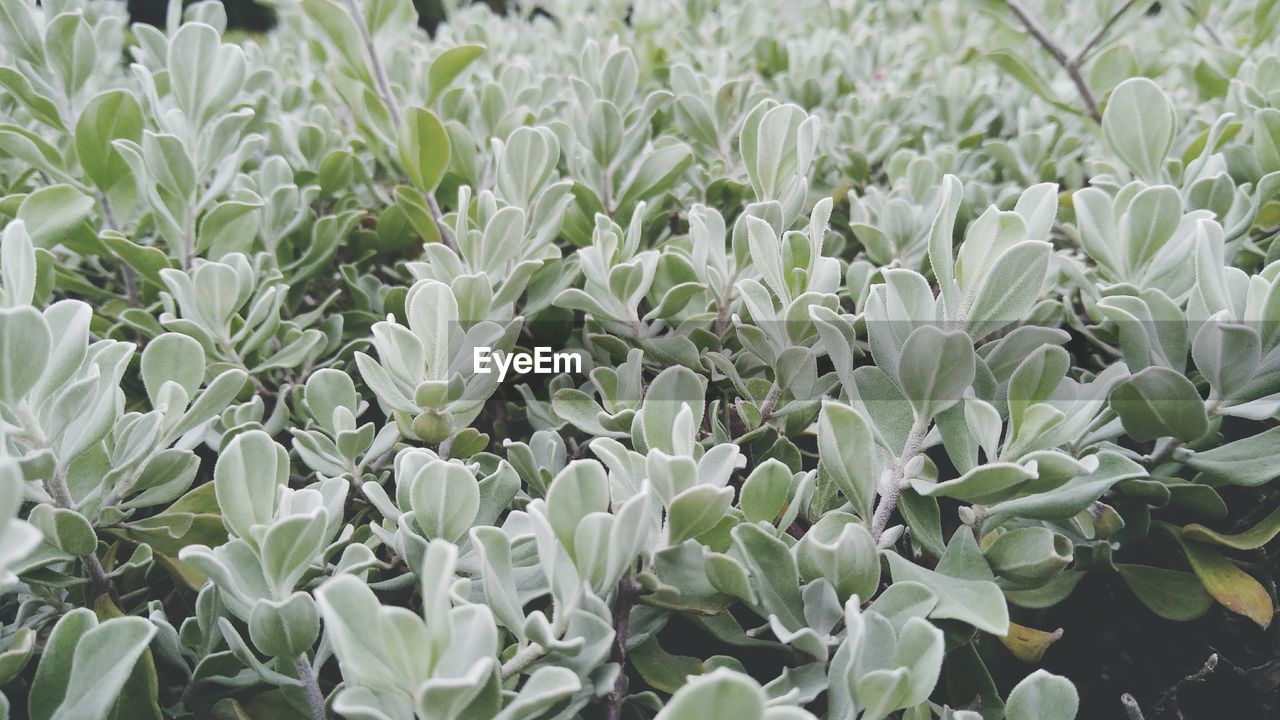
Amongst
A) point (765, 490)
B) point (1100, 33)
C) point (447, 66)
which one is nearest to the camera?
point (765, 490)

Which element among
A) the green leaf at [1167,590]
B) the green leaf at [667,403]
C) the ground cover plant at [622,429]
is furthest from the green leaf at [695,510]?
the green leaf at [1167,590]

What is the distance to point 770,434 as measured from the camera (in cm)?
95

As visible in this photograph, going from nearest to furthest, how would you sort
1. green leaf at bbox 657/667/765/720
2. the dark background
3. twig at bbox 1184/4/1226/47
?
green leaf at bbox 657/667/765/720
twig at bbox 1184/4/1226/47
the dark background

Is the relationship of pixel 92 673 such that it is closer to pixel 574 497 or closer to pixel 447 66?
pixel 574 497

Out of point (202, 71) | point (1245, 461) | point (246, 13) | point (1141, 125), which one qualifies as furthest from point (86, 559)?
point (246, 13)

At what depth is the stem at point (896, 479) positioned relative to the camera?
0.76 metres

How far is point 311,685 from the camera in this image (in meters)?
0.73

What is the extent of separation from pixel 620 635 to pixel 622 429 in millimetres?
243

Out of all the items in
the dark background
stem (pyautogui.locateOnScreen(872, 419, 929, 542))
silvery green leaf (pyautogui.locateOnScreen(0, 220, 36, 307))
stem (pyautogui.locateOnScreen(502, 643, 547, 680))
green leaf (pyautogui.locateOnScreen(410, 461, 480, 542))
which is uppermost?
silvery green leaf (pyautogui.locateOnScreen(0, 220, 36, 307))

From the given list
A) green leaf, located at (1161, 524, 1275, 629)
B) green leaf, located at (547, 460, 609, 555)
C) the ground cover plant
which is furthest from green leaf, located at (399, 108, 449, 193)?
green leaf, located at (1161, 524, 1275, 629)

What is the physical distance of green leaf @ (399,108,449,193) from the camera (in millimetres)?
Result: 1124

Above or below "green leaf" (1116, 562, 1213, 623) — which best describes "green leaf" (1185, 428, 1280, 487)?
above

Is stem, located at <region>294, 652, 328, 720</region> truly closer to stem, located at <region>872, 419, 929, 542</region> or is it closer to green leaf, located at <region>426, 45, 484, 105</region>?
stem, located at <region>872, 419, 929, 542</region>

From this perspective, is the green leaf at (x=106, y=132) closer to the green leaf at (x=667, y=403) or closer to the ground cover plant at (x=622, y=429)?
the ground cover plant at (x=622, y=429)
